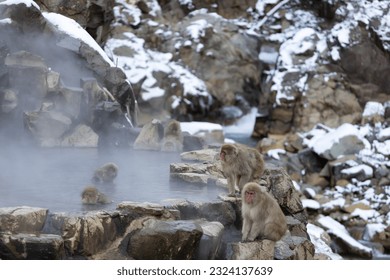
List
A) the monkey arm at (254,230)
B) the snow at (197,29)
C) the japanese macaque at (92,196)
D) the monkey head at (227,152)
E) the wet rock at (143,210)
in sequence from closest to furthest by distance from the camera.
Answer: the monkey arm at (254,230)
the wet rock at (143,210)
the japanese macaque at (92,196)
the monkey head at (227,152)
the snow at (197,29)

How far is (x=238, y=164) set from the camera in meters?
5.57

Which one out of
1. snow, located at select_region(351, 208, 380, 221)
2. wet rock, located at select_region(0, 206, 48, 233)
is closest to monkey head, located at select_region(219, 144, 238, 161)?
wet rock, located at select_region(0, 206, 48, 233)

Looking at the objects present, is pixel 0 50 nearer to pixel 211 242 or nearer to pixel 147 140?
pixel 147 140

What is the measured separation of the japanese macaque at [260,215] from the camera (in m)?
4.69

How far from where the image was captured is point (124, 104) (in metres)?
11.0

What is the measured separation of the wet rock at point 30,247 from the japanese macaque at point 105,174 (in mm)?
2192

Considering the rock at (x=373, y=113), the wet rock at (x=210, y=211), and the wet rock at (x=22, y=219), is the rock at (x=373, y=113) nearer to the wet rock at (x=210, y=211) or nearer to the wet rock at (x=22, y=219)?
the wet rock at (x=210, y=211)

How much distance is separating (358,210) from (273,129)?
218 inches

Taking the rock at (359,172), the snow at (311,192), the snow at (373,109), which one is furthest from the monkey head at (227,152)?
the snow at (373,109)

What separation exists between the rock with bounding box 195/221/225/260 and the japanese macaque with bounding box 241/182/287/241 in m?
0.23

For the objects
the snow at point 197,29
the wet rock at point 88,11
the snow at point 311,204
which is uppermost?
the snow at point 197,29

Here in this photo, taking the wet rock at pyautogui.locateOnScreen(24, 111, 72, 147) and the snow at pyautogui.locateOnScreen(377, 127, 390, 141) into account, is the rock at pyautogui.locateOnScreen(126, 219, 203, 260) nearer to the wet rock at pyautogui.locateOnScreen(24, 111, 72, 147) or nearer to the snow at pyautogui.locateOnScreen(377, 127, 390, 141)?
the wet rock at pyautogui.locateOnScreen(24, 111, 72, 147)

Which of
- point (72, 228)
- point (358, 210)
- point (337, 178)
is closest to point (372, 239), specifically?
point (358, 210)

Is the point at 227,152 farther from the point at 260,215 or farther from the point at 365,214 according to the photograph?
the point at 365,214
